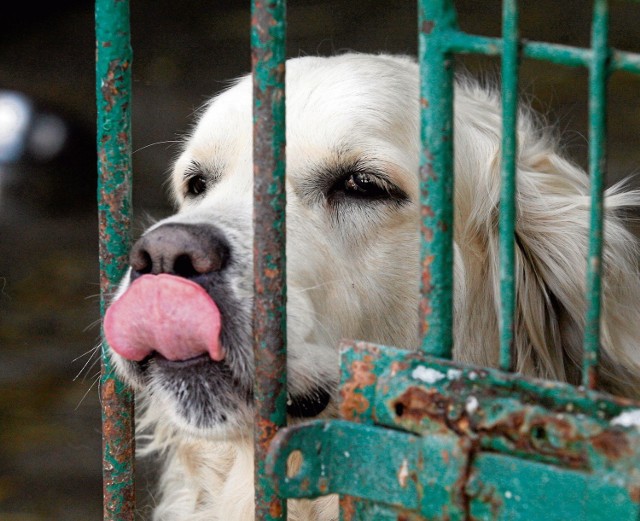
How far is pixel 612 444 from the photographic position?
986 mm

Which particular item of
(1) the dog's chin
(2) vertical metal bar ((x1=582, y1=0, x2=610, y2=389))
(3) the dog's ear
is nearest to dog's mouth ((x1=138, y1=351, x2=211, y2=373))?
(1) the dog's chin

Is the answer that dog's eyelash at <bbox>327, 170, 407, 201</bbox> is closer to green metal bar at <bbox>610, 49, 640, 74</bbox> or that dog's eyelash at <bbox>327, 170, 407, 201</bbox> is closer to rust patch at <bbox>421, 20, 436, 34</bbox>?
rust patch at <bbox>421, 20, 436, 34</bbox>

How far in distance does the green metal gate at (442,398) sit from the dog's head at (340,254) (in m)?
0.28

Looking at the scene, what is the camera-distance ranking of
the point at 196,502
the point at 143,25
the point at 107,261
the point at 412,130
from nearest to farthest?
1. the point at 107,261
2. the point at 412,130
3. the point at 196,502
4. the point at 143,25

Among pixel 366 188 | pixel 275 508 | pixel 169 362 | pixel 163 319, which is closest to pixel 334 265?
pixel 366 188

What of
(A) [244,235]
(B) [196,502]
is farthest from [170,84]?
(A) [244,235]

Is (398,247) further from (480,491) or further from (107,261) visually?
(480,491)

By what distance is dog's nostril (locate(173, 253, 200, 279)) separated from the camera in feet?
4.99

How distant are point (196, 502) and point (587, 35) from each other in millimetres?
3640

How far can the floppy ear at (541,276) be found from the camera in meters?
2.00

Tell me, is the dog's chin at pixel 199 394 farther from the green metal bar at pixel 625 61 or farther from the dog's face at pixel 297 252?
the green metal bar at pixel 625 61

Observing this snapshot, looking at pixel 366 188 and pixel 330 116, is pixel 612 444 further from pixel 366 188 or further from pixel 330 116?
pixel 330 116

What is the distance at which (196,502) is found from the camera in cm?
234

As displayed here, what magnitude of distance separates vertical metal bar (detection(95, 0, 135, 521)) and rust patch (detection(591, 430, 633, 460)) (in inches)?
33.9
